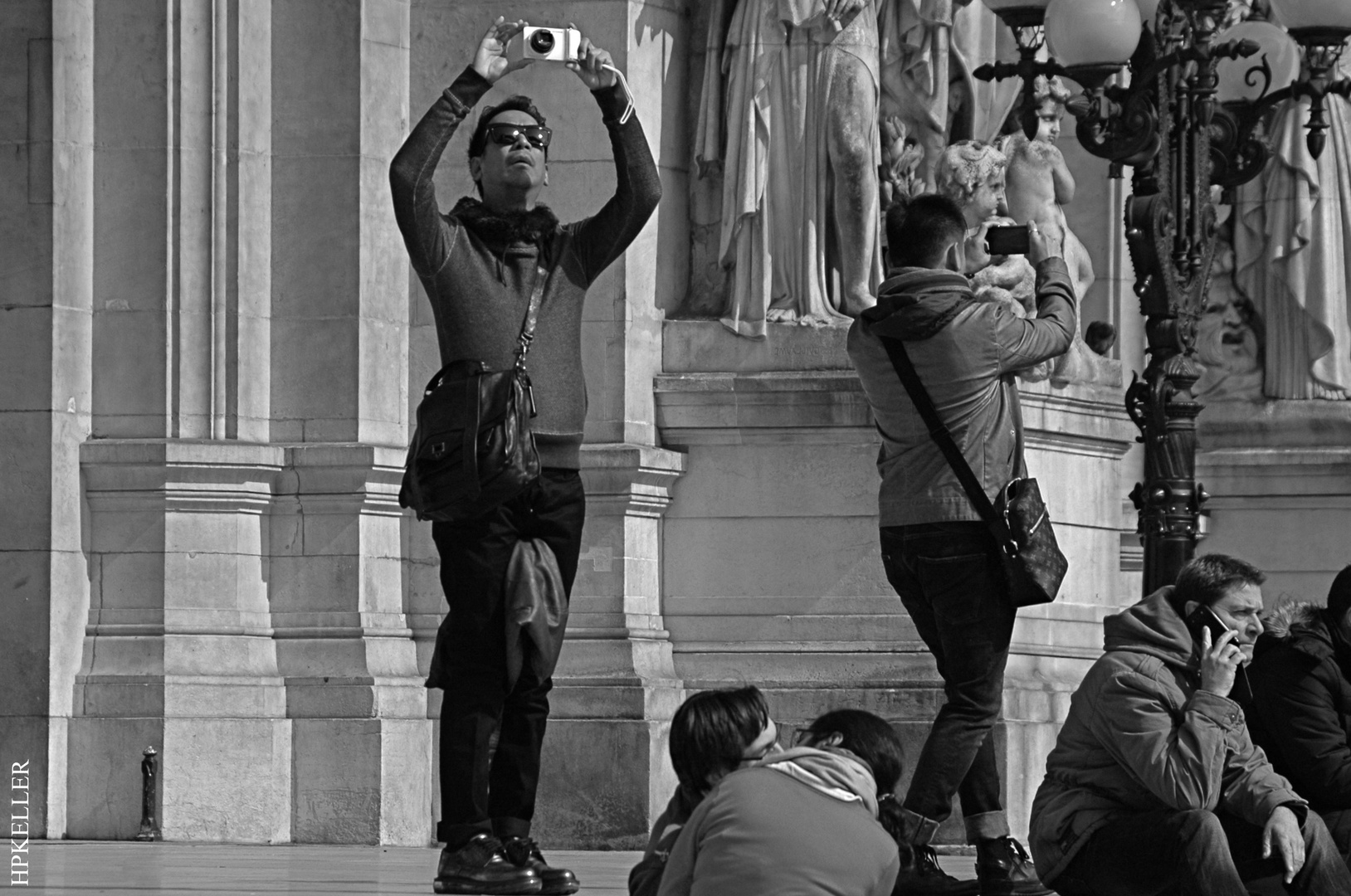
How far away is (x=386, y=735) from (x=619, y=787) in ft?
3.26

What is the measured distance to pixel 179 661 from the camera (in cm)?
1301

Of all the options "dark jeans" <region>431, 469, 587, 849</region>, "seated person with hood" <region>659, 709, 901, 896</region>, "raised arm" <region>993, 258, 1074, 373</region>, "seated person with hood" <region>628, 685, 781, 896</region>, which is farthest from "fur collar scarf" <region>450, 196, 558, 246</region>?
"seated person with hood" <region>659, 709, 901, 896</region>

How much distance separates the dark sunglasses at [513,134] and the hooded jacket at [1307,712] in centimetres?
265

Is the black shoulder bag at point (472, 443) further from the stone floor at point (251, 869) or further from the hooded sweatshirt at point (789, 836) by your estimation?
the hooded sweatshirt at point (789, 836)

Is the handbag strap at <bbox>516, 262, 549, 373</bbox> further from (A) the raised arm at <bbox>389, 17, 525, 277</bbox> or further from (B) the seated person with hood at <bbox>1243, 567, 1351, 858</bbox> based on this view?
(B) the seated person with hood at <bbox>1243, 567, 1351, 858</bbox>

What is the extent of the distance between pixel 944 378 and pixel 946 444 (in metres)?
0.20

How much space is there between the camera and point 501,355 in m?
9.19

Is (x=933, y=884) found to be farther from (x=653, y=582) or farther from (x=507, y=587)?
(x=653, y=582)

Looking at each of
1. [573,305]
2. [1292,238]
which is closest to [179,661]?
[573,305]

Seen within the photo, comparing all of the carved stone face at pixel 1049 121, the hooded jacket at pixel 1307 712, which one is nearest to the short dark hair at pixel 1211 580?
the hooded jacket at pixel 1307 712

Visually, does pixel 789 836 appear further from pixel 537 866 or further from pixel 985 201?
pixel 985 201

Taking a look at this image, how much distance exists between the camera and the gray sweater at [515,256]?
909cm

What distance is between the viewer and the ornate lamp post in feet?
42.5

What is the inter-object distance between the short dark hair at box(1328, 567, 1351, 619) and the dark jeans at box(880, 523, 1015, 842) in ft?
3.29
